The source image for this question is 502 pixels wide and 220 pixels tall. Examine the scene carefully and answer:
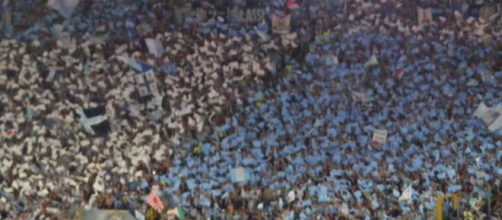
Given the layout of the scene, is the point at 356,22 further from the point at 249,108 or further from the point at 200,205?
the point at 200,205

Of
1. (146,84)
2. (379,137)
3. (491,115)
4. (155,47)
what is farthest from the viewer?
(155,47)

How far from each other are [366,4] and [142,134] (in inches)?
103

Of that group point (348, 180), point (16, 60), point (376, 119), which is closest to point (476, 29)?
point (376, 119)

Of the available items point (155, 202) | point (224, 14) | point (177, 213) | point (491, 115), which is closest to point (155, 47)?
point (224, 14)

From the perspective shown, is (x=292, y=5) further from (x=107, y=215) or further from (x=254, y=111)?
(x=107, y=215)

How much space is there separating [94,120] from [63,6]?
134 cm

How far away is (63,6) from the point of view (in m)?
10.6

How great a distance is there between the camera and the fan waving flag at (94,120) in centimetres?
980

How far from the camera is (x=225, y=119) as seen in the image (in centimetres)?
996

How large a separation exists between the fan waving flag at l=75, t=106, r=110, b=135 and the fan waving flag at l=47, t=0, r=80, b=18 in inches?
43.7

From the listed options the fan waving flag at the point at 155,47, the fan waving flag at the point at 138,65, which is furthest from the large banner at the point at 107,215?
the fan waving flag at the point at 155,47

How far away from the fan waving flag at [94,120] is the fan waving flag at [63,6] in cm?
111

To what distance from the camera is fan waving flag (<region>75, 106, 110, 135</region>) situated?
9.80m

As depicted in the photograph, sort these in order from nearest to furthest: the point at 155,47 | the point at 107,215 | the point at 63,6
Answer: the point at 107,215, the point at 155,47, the point at 63,6
